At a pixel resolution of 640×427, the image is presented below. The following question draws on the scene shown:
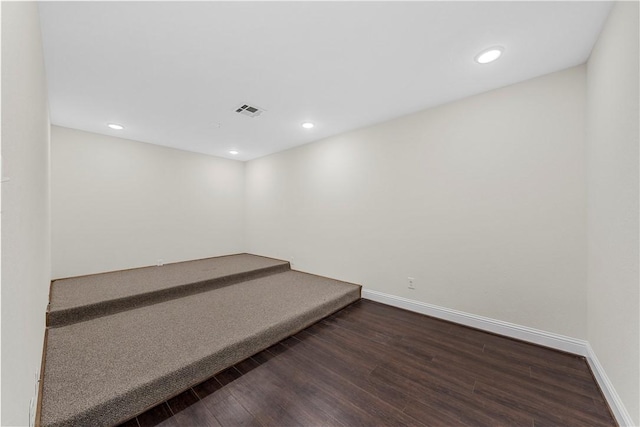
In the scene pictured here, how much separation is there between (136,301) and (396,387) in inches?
121

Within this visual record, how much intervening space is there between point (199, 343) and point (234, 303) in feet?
3.09

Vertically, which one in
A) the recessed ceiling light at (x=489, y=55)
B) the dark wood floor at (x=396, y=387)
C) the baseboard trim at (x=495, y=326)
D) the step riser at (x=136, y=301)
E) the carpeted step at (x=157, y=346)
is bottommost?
the dark wood floor at (x=396, y=387)

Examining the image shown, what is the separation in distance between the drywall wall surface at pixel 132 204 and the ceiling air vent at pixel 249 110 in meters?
2.57

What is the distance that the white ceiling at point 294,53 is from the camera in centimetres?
159

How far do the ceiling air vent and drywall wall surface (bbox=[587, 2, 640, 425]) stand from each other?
3.10 metres

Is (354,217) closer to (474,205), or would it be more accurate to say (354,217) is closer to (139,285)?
(474,205)

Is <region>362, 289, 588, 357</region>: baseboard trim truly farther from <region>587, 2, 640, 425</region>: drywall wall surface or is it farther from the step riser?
the step riser

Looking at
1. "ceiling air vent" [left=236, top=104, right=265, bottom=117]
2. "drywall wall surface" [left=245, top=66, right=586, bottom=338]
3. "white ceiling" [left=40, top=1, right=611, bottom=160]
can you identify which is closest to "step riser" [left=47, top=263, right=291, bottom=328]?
"drywall wall surface" [left=245, top=66, right=586, bottom=338]

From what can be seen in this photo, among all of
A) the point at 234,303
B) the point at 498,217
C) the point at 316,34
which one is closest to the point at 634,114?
the point at 498,217

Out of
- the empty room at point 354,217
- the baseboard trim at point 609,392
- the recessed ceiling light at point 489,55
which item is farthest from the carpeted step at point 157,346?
the recessed ceiling light at point 489,55

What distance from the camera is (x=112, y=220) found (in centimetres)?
399

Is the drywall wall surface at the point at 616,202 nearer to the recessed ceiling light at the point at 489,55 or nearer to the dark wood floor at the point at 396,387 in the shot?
the dark wood floor at the point at 396,387

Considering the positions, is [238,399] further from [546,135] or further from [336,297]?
[546,135]

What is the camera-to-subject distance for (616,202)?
5.01 feet
